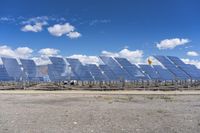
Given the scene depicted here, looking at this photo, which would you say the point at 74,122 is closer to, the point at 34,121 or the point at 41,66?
the point at 34,121

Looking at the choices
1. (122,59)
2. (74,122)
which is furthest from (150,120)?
(122,59)

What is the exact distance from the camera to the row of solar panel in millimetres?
68125

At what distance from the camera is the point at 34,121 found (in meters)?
13.5

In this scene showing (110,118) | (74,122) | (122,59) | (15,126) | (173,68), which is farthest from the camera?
(122,59)

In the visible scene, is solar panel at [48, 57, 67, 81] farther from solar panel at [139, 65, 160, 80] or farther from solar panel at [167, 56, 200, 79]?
solar panel at [167, 56, 200, 79]

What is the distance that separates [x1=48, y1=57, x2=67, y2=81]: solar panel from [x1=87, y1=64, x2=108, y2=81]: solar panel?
591 cm

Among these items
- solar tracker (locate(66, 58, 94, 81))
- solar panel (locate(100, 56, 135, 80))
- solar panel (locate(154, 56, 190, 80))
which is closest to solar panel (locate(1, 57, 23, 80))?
solar tracker (locate(66, 58, 94, 81))

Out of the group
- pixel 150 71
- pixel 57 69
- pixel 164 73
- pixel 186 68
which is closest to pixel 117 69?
pixel 150 71

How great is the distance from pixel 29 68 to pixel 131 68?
858 inches

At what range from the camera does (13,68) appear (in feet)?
222

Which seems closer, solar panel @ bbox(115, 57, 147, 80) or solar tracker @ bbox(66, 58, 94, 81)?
solar tracker @ bbox(66, 58, 94, 81)

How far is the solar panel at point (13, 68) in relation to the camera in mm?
67219

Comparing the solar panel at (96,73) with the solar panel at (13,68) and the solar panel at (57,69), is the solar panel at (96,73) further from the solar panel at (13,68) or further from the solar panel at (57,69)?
the solar panel at (13,68)

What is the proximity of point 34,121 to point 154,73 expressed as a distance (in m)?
67.1
